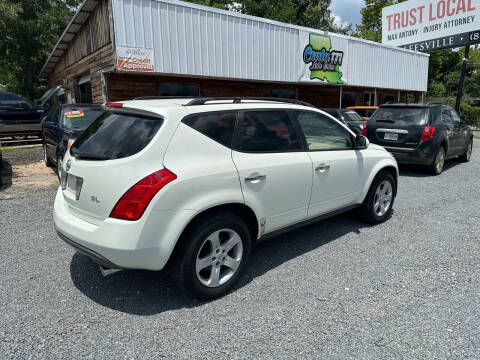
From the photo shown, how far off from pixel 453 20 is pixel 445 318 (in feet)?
80.3

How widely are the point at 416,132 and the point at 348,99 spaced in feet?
44.9

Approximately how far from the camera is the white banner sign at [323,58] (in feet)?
47.7

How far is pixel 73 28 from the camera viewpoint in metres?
14.1

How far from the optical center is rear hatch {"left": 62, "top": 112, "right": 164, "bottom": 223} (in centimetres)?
254

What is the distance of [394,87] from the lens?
20391 millimetres

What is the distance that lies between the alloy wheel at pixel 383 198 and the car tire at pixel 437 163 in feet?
13.1

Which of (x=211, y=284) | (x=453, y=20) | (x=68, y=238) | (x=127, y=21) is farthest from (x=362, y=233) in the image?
(x=453, y=20)

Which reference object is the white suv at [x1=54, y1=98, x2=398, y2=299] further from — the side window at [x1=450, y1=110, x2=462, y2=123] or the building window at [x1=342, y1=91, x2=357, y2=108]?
the building window at [x1=342, y1=91, x2=357, y2=108]

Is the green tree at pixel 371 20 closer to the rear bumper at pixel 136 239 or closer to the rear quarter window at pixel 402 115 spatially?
the rear quarter window at pixel 402 115

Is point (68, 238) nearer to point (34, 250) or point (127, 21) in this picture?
point (34, 250)

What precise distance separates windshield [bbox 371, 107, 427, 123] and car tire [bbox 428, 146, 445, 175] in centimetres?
95

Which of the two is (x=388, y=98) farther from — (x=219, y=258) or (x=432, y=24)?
(x=219, y=258)

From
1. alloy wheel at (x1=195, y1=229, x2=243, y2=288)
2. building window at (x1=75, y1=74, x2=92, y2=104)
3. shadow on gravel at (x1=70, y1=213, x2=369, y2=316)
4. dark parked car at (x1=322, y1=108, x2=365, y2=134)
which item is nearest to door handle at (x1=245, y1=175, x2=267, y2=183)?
alloy wheel at (x1=195, y1=229, x2=243, y2=288)

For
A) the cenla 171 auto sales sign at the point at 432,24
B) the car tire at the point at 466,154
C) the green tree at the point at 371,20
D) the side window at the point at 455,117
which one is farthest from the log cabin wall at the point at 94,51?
the green tree at the point at 371,20
